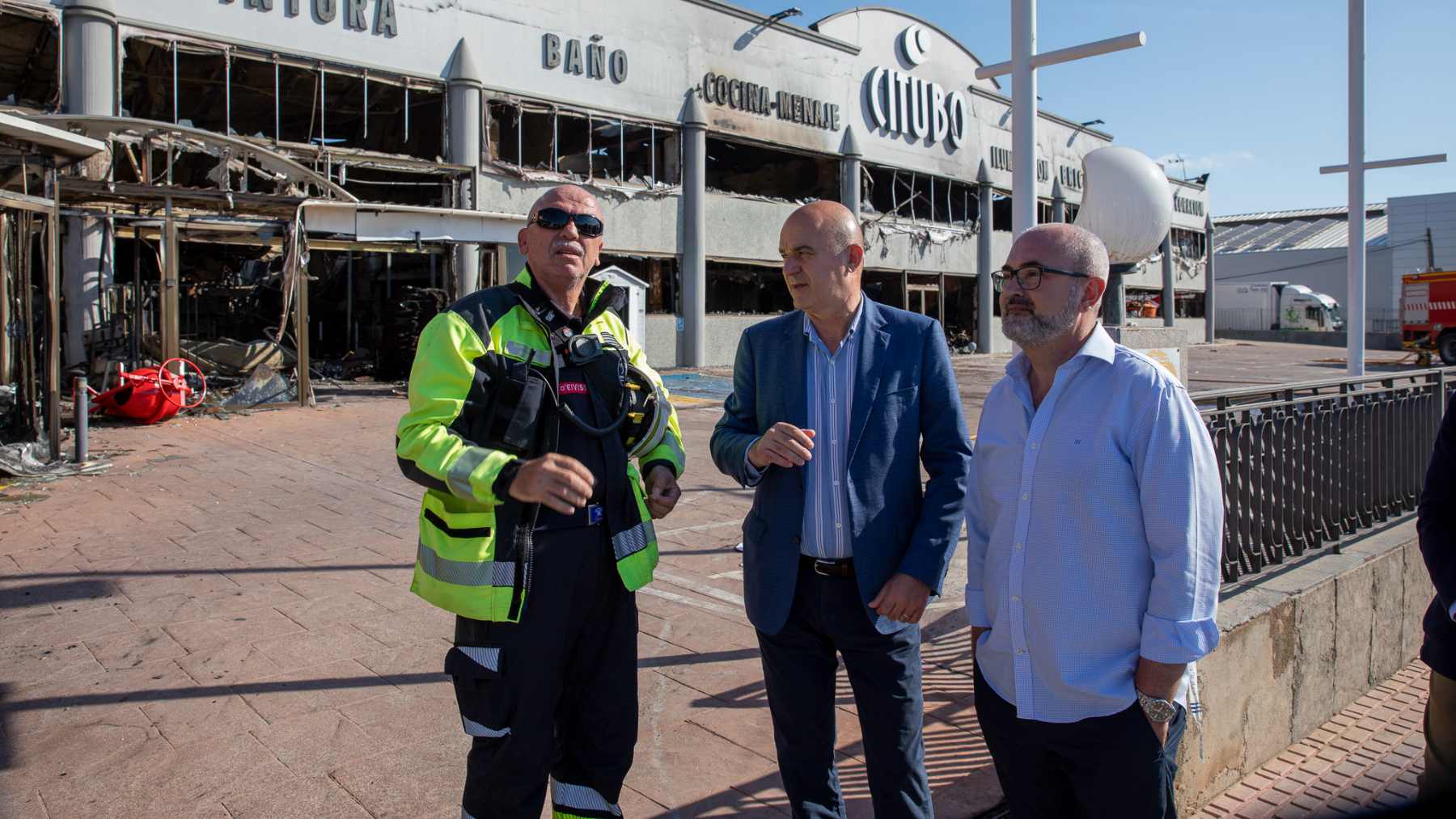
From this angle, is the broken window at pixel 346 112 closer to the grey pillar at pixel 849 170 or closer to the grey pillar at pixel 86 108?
the grey pillar at pixel 86 108

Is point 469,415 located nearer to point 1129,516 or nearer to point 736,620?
point 1129,516

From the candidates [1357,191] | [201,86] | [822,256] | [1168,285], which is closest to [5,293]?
[822,256]

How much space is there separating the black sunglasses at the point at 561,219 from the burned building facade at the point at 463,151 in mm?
11986

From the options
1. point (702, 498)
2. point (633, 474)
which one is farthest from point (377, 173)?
point (633, 474)

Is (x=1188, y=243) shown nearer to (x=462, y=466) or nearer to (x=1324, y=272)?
(x=1324, y=272)

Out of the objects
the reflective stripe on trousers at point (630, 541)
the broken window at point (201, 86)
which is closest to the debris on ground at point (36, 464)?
the reflective stripe on trousers at point (630, 541)

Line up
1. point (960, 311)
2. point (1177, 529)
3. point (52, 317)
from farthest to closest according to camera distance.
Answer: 1. point (960, 311)
2. point (52, 317)
3. point (1177, 529)

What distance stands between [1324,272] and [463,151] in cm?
5980

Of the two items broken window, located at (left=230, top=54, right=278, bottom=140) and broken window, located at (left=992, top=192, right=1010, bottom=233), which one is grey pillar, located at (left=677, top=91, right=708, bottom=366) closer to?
broken window, located at (left=230, top=54, right=278, bottom=140)

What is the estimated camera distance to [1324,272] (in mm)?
59438

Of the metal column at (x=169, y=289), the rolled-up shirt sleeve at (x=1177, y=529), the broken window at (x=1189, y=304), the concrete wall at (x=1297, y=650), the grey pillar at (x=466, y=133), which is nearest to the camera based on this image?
the rolled-up shirt sleeve at (x=1177, y=529)

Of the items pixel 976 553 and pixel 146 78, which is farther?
pixel 146 78

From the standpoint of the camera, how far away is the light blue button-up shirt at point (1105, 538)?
2.07m

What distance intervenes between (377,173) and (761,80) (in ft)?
33.4
